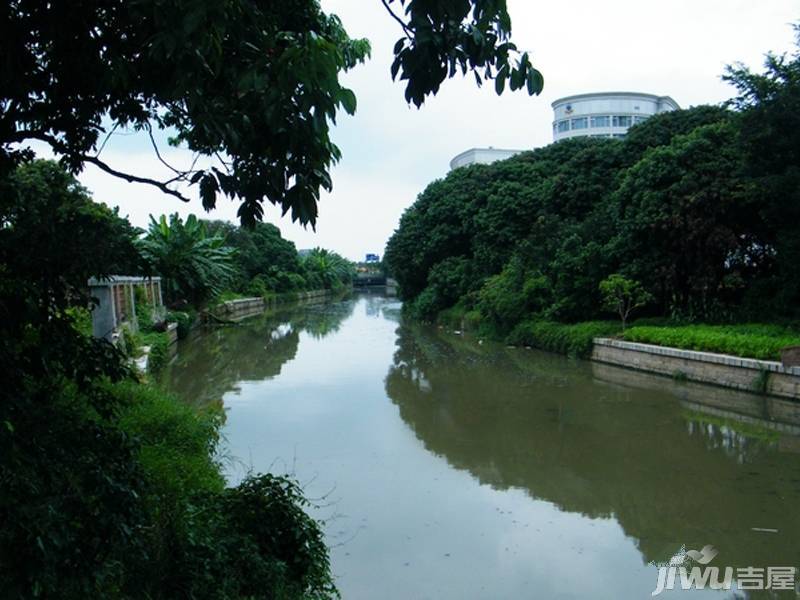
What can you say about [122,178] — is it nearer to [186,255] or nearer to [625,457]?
[625,457]

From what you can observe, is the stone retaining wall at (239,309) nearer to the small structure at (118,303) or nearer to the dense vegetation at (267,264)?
the dense vegetation at (267,264)

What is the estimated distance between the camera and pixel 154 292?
731 inches

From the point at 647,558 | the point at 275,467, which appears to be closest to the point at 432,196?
the point at 275,467

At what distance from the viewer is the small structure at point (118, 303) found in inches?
324

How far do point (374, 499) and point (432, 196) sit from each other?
80.8 ft

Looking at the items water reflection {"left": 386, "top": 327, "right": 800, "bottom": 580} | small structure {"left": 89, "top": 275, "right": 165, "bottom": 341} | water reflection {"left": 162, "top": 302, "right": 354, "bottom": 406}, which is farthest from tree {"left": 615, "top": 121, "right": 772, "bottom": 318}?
small structure {"left": 89, "top": 275, "right": 165, "bottom": 341}

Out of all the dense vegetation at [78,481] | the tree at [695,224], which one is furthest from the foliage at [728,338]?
the dense vegetation at [78,481]

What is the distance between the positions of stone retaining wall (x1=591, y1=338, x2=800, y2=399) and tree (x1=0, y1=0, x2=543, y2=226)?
985 cm

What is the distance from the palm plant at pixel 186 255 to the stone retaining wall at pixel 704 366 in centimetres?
1269

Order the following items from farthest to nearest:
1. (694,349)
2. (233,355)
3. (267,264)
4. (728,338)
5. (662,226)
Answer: (267,264) < (233,355) < (662,226) < (694,349) < (728,338)

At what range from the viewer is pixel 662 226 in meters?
13.6

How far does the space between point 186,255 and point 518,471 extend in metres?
16.2

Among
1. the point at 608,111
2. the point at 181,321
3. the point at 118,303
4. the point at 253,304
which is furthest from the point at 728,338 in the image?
the point at 608,111

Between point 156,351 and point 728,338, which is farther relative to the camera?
point 156,351
